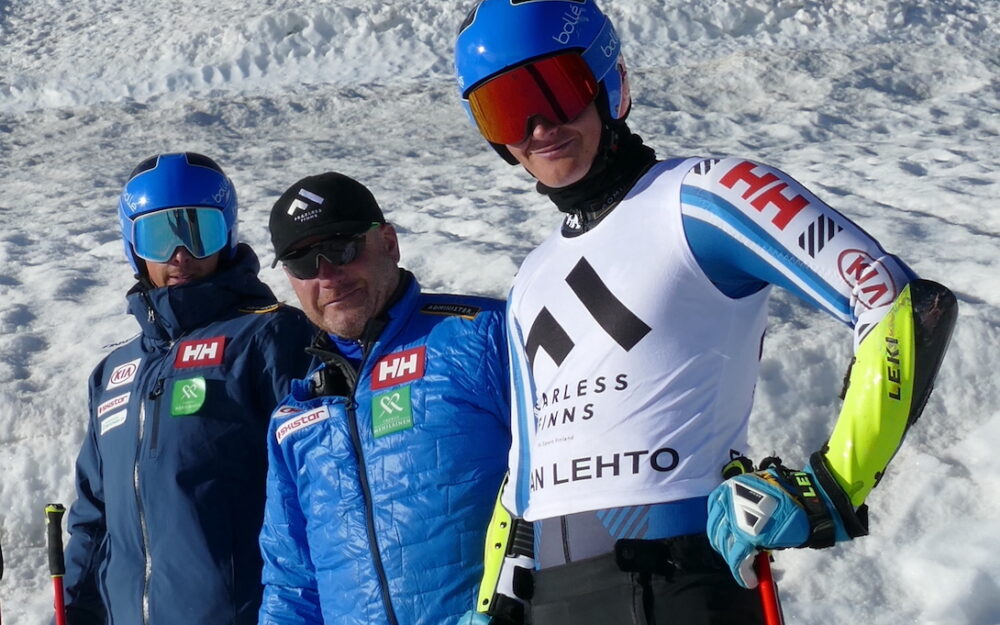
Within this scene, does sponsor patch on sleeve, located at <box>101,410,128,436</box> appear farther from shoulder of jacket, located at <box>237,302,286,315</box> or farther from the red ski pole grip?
shoulder of jacket, located at <box>237,302,286,315</box>

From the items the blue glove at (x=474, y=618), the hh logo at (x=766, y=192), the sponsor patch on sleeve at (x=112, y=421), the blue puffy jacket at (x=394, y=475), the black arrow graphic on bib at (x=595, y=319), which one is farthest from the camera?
the sponsor patch on sleeve at (x=112, y=421)

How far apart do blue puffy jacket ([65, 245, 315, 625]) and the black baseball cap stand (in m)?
0.59

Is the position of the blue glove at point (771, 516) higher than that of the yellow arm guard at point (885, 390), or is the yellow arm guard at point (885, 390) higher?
the yellow arm guard at point (885, 390)

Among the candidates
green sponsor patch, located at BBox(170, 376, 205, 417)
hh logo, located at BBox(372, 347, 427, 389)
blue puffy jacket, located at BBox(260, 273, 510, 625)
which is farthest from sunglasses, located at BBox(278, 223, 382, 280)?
green sponsor patch, located at BBox(170, 376, 205, 417)

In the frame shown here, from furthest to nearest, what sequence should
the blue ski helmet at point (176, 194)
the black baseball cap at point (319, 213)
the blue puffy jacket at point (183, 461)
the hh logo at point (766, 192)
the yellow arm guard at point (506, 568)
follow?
the blue ski helmet at point (176, 194) → the blue puffy jacket at point (183, 461) → the black baseball cap at point (319, 213) → the yellow arm guard at point (506, 568) → the hh logo at point (766, 192)

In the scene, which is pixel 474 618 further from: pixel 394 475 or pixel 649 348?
pixel 649 348

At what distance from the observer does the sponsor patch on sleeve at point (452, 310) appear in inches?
134

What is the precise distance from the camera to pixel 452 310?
3.45 meters

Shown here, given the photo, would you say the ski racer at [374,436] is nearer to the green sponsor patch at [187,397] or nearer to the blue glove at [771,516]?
the green sponsor patch at [187,397]

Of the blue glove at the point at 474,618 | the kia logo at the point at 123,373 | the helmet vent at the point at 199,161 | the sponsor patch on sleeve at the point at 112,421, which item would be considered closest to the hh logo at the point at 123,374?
the kia logo at the point at 123,373

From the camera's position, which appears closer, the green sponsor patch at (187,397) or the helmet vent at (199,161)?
the green sponsor patch at (187,397)

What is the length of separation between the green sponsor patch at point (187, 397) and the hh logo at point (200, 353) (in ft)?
0.22

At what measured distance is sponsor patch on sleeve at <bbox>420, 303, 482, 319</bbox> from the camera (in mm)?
3406

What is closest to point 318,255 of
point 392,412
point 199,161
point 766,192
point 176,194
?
point 392,412
